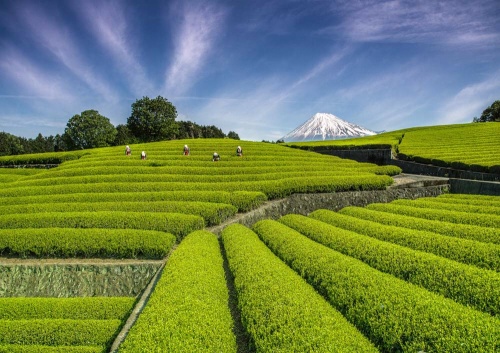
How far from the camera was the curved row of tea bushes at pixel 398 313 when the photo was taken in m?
5.32

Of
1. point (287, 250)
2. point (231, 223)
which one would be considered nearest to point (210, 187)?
point (231, 223)

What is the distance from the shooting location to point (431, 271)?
8.02 metres

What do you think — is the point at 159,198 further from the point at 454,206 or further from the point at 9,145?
the point at 9,145

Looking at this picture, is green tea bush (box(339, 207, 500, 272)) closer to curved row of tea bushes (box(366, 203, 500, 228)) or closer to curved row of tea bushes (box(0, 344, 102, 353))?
curved row of tea bushes (box(366, 203, 500, 228))

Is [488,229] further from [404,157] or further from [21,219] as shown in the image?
[404,157]

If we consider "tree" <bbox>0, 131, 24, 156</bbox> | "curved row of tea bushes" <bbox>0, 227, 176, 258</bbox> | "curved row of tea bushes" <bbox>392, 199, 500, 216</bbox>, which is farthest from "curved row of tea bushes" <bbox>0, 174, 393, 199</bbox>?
"tree" <bbox>0, 131, 24, 156</bbox>

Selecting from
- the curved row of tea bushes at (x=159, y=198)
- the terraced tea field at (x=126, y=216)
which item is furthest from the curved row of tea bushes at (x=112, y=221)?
the curved row of tea bushes at (x=159, y=198)

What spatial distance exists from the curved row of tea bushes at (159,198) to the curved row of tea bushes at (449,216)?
24.9 ft

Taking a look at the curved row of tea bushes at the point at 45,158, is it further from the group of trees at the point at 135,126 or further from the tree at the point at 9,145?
the tree at the point at 9,145

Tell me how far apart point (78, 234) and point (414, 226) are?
14.9 metres

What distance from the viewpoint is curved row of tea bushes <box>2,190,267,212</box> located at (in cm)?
1788

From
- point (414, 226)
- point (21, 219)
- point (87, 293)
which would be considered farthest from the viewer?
point (21, 219)

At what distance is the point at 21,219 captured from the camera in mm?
15430

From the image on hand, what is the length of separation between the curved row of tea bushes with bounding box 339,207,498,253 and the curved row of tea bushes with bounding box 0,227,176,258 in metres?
10.0
